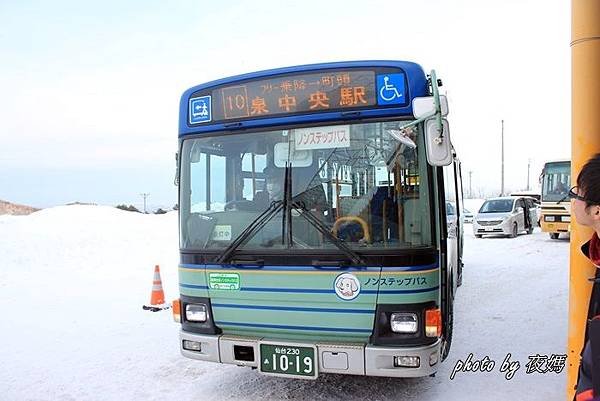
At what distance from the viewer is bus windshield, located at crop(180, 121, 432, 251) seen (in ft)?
14.4

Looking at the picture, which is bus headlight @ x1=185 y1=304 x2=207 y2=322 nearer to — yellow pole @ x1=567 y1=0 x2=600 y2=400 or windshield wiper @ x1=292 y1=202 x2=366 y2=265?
windshield wiper @ x1=292 y1=202 x2=366 y2=265

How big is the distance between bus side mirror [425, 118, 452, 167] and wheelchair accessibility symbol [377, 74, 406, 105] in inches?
16.3

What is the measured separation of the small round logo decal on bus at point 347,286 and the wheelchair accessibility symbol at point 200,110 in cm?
199

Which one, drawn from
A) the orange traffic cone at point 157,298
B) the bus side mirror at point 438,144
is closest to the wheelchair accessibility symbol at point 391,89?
the bus side mirror at point 438,144

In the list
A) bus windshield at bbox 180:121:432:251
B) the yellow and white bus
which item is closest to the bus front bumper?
bus windshield at bbox 180:121:432:251

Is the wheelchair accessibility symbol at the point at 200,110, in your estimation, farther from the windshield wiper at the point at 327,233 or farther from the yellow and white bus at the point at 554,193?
the yellow and white bus at the point at 554,193

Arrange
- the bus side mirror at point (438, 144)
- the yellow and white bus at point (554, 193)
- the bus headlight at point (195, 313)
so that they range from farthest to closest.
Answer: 1. the yellow and white bus at point (554, 193)
2. the bus headlight at point (195, 313)
3. the bus side mirror at point (438, 144)

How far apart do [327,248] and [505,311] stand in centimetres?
500

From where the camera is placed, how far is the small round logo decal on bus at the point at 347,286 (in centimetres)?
432

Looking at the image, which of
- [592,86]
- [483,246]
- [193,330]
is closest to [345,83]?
[592,86]

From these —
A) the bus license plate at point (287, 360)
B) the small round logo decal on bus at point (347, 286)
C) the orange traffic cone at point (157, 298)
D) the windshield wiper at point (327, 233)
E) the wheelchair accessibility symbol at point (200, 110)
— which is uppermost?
the wheelchair accessibility symbol at point (200, 110)

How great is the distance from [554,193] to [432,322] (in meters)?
17.2

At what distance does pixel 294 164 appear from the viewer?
4.63m

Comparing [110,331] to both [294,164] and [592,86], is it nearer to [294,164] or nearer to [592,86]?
[294,164]
